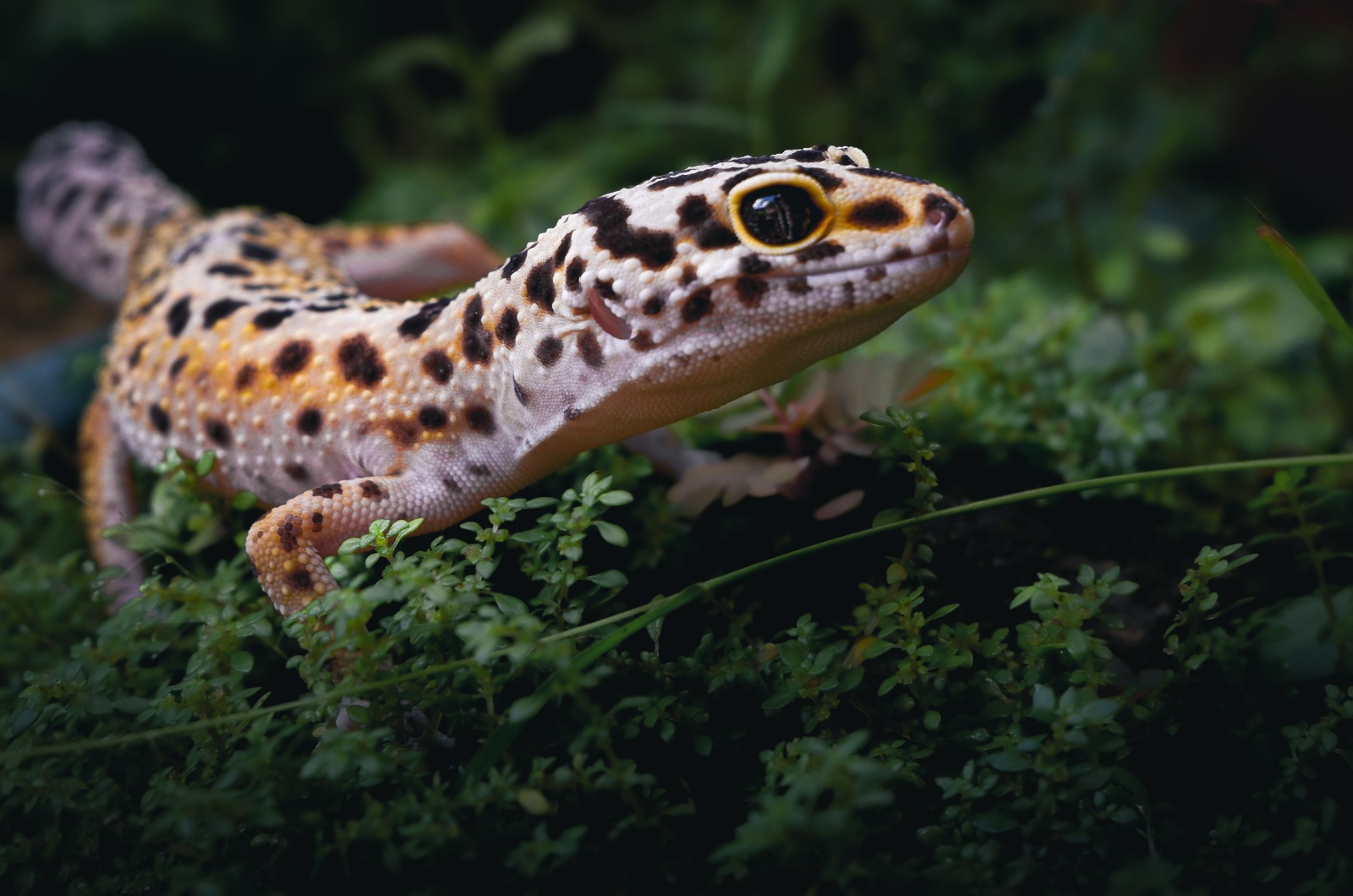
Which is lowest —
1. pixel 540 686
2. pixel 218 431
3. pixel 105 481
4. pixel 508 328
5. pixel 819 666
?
pixel 819 666

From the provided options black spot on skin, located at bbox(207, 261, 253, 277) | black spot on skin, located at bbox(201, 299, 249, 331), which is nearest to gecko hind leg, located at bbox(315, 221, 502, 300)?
black spot on skin, located at bbox(207, 261, 253, 277)

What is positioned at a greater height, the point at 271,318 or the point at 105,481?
the point at 271,318

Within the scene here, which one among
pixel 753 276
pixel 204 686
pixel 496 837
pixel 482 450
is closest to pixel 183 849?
pixel 204 686

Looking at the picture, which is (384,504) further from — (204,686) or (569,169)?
(569,169)

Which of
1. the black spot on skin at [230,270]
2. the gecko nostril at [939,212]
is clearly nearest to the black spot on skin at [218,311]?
the black spot on skin at [230,270]

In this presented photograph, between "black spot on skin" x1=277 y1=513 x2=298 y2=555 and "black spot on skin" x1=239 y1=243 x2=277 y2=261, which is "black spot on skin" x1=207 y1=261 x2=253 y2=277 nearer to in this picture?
"black spot on skin" x1=239 y1=243 x2=277 y2=261

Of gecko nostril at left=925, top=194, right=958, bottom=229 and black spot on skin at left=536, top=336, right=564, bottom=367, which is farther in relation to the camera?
black spot on skin at left=536, top=336, right=564, bottom=367

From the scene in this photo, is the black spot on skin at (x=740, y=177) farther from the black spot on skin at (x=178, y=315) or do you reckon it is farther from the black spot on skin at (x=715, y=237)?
the black spot on skin at (x=178, y=315)

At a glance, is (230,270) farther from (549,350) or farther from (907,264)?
(907,264)

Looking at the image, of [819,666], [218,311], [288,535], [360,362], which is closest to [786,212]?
[819,666]
